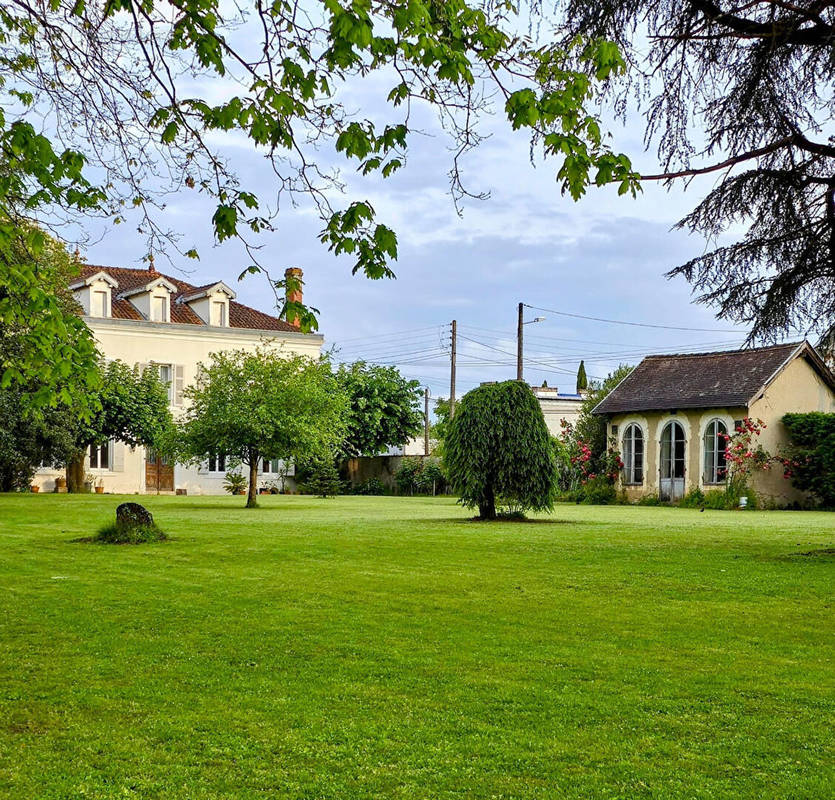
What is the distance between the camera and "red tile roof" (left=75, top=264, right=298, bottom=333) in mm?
43906

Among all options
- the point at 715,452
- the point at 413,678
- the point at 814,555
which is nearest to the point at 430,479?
the point at 715,452

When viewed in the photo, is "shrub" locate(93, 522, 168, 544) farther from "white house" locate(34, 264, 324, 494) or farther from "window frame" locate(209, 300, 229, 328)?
"window frame" locate(209, 300, 229, 328)

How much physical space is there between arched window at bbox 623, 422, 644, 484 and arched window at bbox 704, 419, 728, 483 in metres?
2.98

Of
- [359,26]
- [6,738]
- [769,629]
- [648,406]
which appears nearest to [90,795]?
[6,738]

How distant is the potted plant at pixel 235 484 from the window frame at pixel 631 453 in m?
15.4

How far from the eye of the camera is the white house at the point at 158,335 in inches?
1660

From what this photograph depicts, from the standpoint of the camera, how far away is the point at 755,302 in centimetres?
1339

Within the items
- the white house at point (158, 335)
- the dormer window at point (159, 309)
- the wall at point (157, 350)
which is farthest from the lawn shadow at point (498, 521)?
the dormer window at point (159, 309)

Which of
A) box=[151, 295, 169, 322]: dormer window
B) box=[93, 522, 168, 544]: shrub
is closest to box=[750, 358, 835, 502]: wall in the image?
box=[93, 522, 168, 544]: shrub

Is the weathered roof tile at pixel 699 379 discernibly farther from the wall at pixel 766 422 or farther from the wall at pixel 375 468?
the wall at pixel 375 468

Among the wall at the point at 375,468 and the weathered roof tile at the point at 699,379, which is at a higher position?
the weathered roof tile at the point at 699,379

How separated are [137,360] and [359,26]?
39.5 m

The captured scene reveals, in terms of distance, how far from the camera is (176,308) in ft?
151

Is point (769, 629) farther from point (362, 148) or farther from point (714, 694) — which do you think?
point (362, 148)
